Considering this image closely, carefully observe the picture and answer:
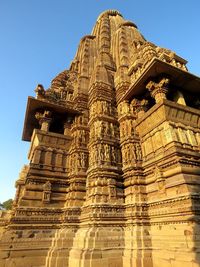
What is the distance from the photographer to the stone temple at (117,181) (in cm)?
696

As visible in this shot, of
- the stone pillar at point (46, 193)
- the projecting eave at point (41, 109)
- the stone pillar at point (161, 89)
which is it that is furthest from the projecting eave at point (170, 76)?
the stone pillar at point (46, 193)

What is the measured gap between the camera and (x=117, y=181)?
967cm

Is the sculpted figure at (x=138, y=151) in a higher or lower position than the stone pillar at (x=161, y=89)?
lower

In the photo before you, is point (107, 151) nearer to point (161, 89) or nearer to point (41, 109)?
point (161, 89)

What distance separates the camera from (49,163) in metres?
10.9

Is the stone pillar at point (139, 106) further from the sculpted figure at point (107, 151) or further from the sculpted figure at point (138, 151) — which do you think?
the sculpted figure at point (107, 151)

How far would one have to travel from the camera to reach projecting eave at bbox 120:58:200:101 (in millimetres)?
9203

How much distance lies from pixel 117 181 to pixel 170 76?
6.55 meters

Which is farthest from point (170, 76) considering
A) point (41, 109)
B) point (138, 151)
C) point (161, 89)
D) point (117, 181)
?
point (41, 109)

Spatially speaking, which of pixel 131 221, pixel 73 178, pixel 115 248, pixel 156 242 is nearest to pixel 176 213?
pixel 156 242

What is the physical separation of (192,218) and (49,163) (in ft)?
26.3

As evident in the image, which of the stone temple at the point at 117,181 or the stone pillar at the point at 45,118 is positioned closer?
the stone temple at the point at 117,181

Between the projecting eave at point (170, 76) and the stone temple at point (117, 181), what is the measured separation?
0.05 m

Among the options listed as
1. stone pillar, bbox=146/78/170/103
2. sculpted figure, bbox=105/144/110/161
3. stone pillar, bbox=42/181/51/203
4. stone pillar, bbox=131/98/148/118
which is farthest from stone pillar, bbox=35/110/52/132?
stone pillar, bbox=146/78/170/103
